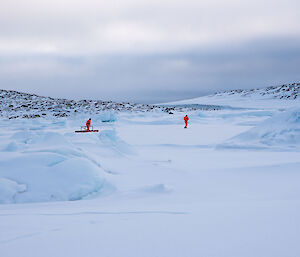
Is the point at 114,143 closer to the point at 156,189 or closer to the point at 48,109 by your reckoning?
the point at 156,189

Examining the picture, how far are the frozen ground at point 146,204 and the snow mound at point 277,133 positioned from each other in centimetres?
52

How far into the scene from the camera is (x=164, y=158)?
636 centimetres

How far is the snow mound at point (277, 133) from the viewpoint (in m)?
7.12

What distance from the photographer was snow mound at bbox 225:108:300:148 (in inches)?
281

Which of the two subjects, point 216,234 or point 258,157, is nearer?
point 216,234

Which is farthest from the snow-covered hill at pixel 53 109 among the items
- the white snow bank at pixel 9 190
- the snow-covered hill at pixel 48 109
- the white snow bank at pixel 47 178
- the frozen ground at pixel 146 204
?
the white snow bank at pixel 9 190

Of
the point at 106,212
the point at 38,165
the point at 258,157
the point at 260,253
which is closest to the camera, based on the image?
the point at 260,253

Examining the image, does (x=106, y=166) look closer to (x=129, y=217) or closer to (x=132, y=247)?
(x=129, y=217)

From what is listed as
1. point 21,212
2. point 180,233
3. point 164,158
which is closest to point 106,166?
point 164,158

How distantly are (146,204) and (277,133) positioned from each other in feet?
18.1

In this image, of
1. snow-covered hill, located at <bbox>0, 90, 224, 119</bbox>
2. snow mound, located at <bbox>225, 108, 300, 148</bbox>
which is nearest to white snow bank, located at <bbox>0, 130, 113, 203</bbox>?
snow mound, located at <bbox>225, 108, 300, 148</bbox>

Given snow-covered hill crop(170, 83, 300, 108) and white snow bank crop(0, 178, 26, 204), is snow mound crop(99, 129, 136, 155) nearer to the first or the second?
white snow bank crop(0, 178, 26, 204)

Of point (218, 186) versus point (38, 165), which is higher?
point (38, 165)

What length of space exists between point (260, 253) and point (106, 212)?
4.33 ft
